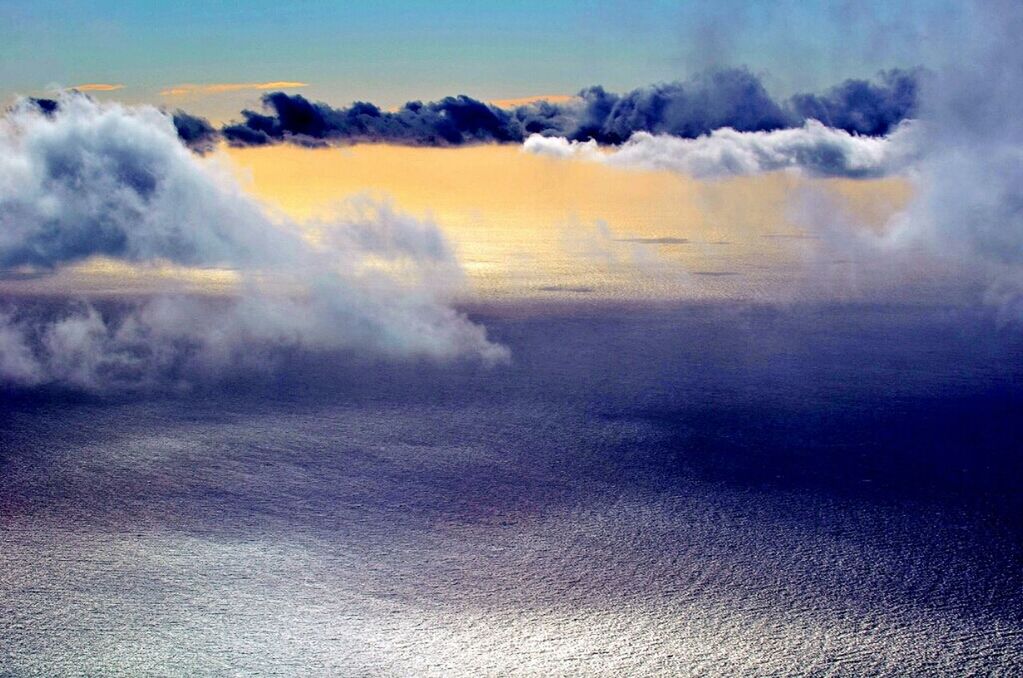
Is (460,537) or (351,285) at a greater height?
(351,285)

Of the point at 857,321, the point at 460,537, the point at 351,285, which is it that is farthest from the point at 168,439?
the point at 857,321

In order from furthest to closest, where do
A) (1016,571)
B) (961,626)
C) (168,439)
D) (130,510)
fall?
1. (168,439)
2. (130,510)
3. (1016,571)
4. (961,626)

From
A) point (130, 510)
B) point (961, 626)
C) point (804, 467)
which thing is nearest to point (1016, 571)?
point (961, 626)

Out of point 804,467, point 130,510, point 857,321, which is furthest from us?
point 857,321

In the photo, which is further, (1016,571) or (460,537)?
(460,537)

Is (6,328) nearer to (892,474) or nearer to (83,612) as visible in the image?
(83,612)

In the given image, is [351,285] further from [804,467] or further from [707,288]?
[804,467]
